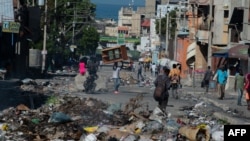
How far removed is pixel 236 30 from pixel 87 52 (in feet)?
225

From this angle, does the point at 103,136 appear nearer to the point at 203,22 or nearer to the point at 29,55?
the point at 29,55

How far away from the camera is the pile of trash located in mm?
18406

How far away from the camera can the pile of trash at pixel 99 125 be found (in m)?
18.4

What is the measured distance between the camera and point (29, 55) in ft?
201

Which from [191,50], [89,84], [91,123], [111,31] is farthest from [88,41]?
[91,123]

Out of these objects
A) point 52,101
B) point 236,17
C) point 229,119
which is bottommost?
point 229,119

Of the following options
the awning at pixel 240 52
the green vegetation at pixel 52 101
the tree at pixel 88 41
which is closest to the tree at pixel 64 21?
→ the tree at pixel 88 41

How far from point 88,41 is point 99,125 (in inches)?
3974

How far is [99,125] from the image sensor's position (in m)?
20.3

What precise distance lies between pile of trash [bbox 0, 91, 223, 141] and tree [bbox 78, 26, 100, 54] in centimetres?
9653

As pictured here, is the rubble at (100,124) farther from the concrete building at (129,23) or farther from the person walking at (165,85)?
the concrete building at (129,23)

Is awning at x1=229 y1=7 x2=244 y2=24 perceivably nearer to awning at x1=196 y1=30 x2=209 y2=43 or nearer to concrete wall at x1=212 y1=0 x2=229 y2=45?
concrete wall at x1=212 y1=0 x2=229 y2=45

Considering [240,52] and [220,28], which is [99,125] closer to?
[240,52]

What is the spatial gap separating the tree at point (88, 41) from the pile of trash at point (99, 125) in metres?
96.5
